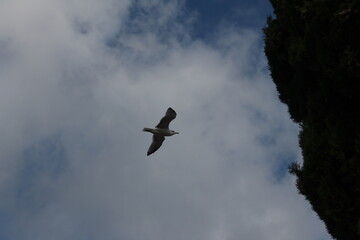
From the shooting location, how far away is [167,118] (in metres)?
18.0

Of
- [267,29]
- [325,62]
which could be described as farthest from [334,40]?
[267,29]

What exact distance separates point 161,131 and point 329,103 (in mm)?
8859

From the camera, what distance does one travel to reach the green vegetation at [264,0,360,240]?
9922 millimetres

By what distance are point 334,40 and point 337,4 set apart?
81cm

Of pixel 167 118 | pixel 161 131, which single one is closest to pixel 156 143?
pixel 161 131

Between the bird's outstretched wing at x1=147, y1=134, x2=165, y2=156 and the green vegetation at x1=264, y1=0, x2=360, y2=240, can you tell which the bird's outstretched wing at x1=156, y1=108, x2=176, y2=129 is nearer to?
the bird's outstretched wing at x1=147, y1=134, x2=165, y2=156

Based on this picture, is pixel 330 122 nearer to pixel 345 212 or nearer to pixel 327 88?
pixel 327 88

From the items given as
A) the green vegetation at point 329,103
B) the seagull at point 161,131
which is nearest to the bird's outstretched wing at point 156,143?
the seagull at point 161,131

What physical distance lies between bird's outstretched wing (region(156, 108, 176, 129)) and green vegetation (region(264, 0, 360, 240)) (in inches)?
260

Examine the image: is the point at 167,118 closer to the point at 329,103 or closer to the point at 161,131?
the point at 161,131

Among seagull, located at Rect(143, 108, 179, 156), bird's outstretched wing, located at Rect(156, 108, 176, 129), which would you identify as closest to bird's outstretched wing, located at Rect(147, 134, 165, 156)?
seagull, located at Rect(143, 108, 179, 156)

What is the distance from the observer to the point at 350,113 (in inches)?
426

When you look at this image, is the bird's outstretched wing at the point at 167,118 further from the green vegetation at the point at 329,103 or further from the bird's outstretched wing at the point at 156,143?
the green vegetation at the point at 329,103

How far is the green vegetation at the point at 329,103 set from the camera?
9922mm
